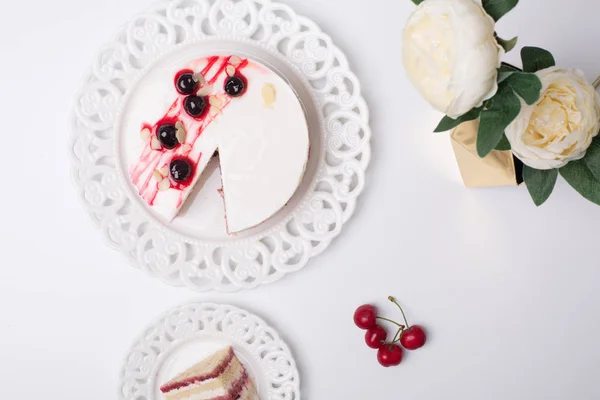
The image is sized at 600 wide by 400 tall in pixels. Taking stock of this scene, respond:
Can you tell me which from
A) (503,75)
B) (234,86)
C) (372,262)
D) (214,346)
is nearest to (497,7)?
(503,75)

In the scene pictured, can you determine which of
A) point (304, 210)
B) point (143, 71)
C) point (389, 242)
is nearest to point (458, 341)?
point (389, 242)

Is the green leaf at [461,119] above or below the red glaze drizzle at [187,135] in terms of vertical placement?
below

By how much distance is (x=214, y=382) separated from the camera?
154 centimetres

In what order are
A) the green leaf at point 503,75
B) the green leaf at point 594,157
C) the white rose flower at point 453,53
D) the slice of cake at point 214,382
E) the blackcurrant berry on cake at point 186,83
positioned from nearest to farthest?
1. the white rose flower at point 453,53
2. the green leaf at point 503,75
3. the green leaf at point 594,157
4. the blackcurrant berry on cake at point 186,83
5. the slice of cake at point 214,382

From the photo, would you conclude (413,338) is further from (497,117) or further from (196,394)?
(497,117)

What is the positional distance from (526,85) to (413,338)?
786 millimetres

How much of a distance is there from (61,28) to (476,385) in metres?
1.42

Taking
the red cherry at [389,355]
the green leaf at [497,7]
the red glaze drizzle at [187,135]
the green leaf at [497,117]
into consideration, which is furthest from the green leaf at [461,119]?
the red cherry at [389,355]

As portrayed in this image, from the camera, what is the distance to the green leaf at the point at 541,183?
109 centimetres

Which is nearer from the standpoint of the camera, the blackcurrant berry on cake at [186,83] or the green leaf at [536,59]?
the green leaf at [536,59]

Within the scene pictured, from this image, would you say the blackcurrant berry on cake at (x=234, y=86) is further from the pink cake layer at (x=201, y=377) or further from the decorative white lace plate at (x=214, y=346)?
the pink cake layer at (x=201, y=377)

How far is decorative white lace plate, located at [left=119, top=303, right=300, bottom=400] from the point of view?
5.16 feet

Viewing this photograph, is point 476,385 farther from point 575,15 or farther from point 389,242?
point 575,15

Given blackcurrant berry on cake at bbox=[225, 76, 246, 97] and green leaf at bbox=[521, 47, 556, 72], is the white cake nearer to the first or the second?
blackcurrant berry on cake at bbox=[225, 76, 246, 97]
